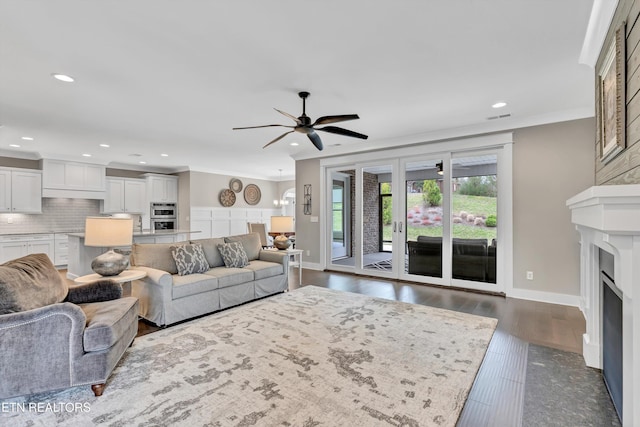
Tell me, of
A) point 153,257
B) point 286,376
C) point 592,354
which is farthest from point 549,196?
point 153,257

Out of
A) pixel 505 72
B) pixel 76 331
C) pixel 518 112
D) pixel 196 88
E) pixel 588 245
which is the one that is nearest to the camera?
pixel 76 331

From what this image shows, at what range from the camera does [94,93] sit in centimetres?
343

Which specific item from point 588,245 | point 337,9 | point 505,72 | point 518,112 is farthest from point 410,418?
point 518,112


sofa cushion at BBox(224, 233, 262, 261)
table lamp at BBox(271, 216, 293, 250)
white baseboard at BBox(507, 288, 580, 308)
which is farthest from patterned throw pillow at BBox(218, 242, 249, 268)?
white baseboard at BBox(507, 288, 580, 308)

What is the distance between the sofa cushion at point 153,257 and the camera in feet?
12.2

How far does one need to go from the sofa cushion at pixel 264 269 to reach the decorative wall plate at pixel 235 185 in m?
5.41

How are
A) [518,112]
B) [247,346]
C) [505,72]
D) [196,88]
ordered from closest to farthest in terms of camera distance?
[247,346]
[505,72]
[196,88]
[518,112]

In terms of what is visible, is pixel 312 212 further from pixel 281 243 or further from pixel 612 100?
pixel 612 100

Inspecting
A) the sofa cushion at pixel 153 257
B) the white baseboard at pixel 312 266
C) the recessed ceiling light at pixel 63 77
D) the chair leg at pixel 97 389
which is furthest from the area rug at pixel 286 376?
the white baseboard at pixel 312 266

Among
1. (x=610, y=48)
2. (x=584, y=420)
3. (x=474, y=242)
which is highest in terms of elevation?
(x=610, y=48)

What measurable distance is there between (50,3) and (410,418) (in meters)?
3.44

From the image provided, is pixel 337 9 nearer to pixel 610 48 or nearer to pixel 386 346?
pixel 610 48

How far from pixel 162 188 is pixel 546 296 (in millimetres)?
8873

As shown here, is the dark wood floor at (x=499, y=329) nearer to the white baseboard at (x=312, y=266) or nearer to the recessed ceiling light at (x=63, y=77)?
the white baseboard at (x=312, y=266)
